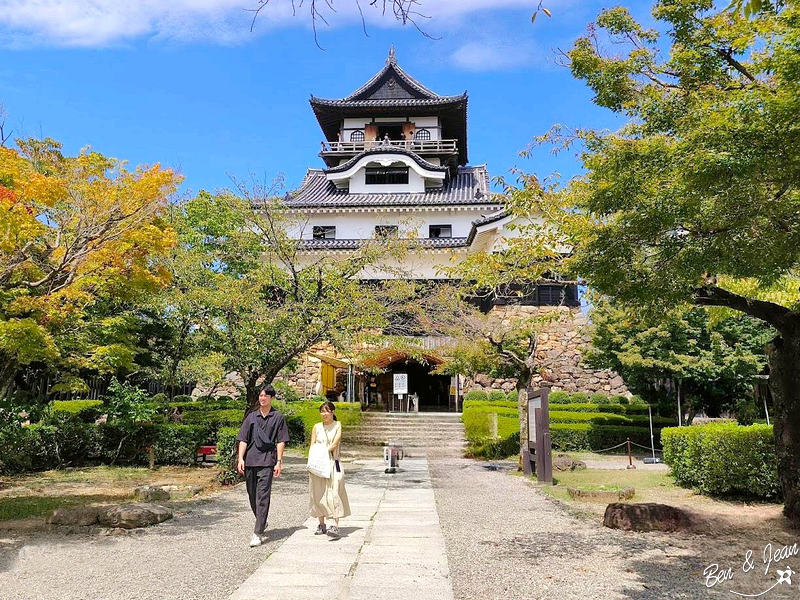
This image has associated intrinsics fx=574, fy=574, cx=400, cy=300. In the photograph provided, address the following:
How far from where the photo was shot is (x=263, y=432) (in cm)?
655

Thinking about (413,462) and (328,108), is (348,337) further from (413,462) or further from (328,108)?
(328,108)

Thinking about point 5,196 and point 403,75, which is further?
point 403,75

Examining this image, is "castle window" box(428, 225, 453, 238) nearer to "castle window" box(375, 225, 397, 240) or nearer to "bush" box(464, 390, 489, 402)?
"bush" box(464, 390, 489, 402)

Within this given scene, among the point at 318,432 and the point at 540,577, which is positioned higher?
the point at 318,432

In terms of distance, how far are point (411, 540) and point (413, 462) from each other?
30.6ft

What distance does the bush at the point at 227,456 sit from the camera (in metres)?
11.6

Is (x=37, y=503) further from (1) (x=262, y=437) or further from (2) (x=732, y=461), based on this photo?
(2) (x=732, y=461)

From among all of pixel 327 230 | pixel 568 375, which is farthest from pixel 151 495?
pixel 568 375

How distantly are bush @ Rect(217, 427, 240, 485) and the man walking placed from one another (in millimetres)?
5364

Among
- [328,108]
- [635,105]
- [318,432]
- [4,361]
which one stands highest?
[328,108]

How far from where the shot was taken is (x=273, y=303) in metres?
12.1

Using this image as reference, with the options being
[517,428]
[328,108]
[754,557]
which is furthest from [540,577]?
[328,108]

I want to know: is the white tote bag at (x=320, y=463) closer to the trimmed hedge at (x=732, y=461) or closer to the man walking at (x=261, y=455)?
the man walking at (x=261, y=455)

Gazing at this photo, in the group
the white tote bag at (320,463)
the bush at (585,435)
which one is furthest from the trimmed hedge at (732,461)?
the bush at (585,435)
